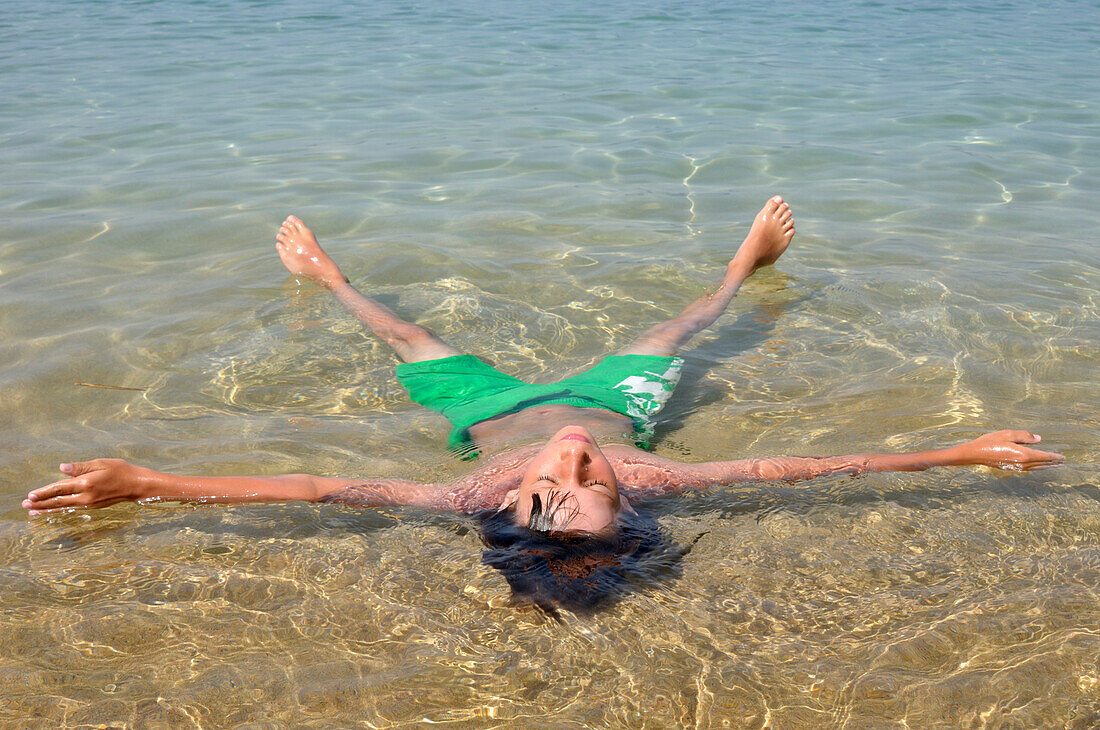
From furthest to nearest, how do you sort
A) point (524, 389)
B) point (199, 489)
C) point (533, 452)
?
point (524, 389) < point (533, 452) < point (199, 489)

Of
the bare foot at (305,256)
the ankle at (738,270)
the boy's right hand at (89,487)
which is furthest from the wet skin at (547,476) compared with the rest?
the bare foot at (305,256)

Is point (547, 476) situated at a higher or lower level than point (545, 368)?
higher

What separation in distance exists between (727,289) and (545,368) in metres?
1.24

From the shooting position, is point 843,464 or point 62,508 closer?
point 62,508

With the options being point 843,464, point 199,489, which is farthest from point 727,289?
point 199,489

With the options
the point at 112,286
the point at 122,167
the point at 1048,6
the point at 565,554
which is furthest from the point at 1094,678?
the point at 1048,6

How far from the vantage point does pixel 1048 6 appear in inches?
666

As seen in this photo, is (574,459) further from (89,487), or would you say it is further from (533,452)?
(89,487)

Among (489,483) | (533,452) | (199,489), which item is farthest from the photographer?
(533,452)

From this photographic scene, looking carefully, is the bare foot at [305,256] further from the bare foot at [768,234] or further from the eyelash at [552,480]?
the eyelash at [552,480]

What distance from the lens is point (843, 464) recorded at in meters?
3.47

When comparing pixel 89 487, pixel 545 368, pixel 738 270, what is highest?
pixel 89 487

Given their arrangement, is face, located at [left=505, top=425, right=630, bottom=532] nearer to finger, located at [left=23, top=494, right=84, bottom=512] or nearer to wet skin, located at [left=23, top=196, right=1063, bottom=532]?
wet skin, located at [left=23, top=196, right=1063, bottom=532]

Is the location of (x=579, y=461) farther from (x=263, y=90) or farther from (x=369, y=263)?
(x=263, y=90)
